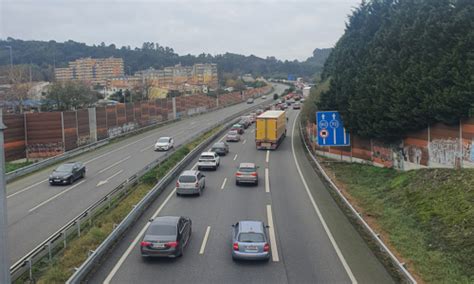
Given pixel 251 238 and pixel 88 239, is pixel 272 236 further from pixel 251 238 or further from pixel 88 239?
pixel 88 239

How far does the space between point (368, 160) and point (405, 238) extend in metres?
20.6

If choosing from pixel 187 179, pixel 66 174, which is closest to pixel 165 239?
pixel 187 179

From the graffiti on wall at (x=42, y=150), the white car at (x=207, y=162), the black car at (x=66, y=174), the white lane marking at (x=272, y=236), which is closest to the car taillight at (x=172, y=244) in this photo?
the white lane marking at (x=272, y=236)

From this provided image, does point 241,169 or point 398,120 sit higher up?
point 398,120

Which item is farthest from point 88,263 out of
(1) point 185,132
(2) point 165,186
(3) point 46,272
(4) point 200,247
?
(1) point 185,132

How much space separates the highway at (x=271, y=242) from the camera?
53.9 ft

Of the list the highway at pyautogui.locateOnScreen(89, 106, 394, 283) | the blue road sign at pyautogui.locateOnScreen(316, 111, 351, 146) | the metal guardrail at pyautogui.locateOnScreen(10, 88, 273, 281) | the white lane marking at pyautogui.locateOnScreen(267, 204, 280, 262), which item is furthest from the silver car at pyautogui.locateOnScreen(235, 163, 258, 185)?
the blue road sign at pyautogui.locateOnScreen(316, 111, 351, 146)

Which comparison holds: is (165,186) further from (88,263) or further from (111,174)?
(88,263)

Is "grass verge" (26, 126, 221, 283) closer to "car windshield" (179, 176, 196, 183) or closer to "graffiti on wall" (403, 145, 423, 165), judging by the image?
"car windshield" (179, 176, 196, 183)

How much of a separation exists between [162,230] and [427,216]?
1195 cm

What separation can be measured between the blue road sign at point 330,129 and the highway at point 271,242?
3.03 m

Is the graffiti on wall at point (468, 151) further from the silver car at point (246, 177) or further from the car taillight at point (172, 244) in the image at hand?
the car taillight at point (172, 244)

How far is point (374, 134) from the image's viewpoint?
37062 mm

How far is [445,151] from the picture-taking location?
2923cm
